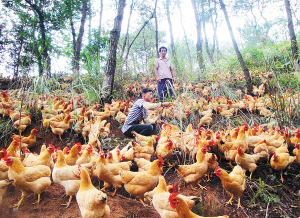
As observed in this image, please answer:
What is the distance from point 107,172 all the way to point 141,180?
632 millimetres

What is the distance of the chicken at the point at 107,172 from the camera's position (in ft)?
8.91

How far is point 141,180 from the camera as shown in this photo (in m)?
2.56

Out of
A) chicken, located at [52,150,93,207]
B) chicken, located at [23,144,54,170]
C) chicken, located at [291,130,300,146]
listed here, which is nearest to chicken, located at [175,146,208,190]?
chicken, located at [52,150,93,207]

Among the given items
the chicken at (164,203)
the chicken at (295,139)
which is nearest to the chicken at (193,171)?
the chicken at (164,203)

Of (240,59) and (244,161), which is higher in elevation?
(240,59)

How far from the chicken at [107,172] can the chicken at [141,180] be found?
188 mm

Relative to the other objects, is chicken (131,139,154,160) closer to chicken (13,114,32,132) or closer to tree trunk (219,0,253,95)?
chicken (13,114,32,132)

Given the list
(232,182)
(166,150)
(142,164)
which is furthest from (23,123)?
(232,182)

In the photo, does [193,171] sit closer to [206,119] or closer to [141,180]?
[141,180]

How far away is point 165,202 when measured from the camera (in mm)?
2051

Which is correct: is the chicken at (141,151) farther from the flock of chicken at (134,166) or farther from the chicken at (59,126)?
the chicken at (59,126)

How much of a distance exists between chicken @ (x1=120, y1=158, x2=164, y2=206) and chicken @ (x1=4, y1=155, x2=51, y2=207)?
126 centimetres

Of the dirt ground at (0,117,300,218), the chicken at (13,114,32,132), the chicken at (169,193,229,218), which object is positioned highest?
the chicken at (13,114,32,132)

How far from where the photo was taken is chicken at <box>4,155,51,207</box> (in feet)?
7.63
